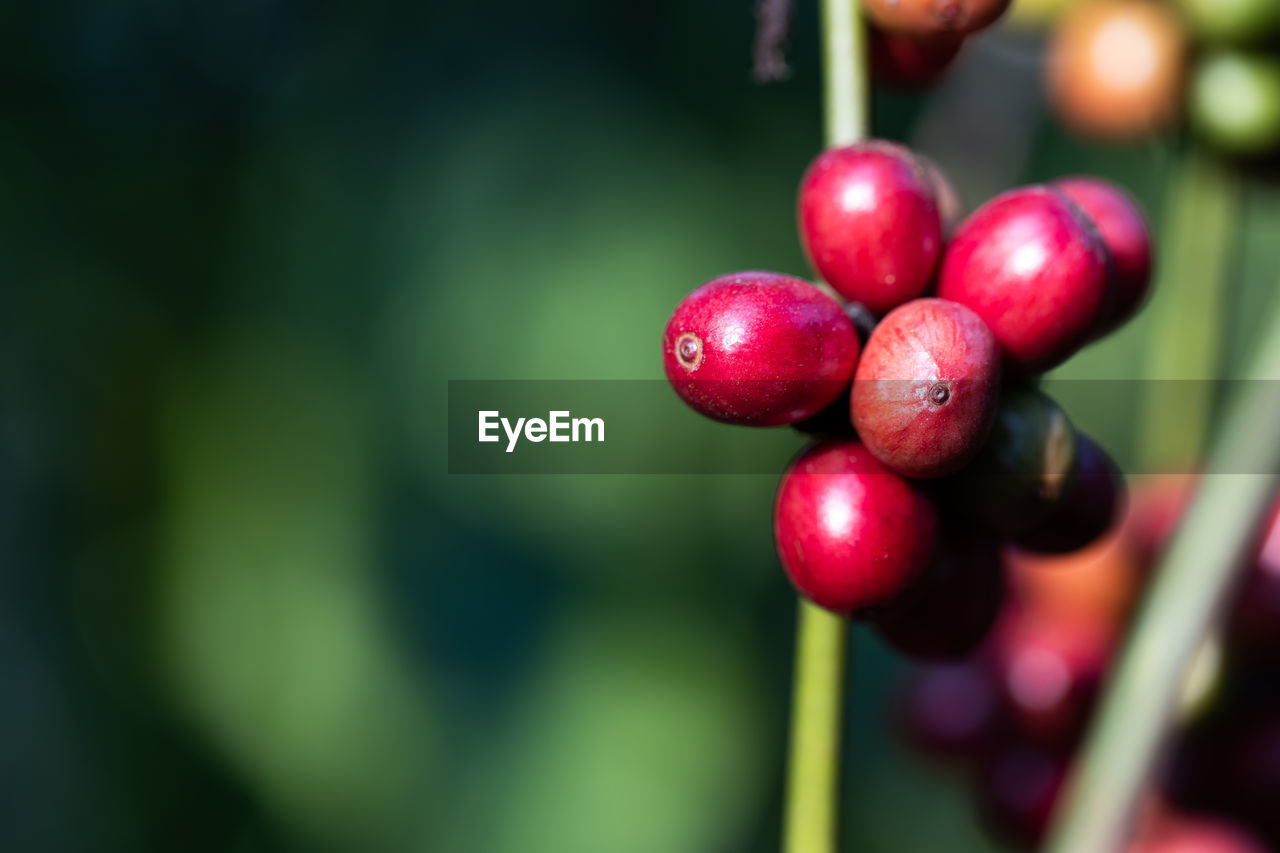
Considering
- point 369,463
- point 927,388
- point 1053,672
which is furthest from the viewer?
point 369,463

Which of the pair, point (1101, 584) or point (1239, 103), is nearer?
point (1239, 103)

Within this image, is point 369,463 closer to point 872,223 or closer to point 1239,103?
point 1239,103

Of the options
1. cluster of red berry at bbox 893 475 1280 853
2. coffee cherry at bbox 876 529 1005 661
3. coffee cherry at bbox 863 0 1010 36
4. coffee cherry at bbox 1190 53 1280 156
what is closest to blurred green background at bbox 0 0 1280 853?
cluster of red berry at bbox 893 475 1280 853

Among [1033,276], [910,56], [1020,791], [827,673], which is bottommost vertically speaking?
[1020,791]

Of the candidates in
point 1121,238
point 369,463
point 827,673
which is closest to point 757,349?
point 827,673

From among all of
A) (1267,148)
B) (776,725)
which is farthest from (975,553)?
(776,725)

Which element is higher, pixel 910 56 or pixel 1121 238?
pixel 910 56
